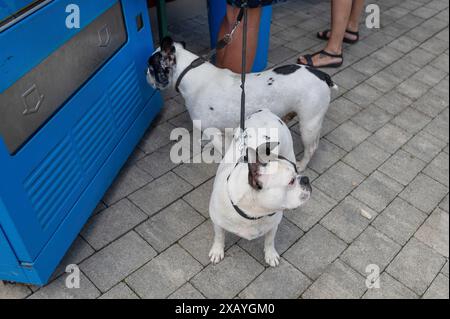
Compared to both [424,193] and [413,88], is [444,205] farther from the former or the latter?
[413,88]

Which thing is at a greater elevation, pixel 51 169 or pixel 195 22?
pixel 51 169

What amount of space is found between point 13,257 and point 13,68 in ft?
3.12

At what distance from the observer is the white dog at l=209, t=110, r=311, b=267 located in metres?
1.73

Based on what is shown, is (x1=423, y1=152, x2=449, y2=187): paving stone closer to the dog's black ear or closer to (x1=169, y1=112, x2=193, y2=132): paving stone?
(x1=169, y1=112, x2=193, y2=132): paving stone

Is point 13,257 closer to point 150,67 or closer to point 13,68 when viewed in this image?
point 13,68

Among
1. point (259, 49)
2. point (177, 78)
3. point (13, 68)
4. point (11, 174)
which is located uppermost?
point (13, 68)

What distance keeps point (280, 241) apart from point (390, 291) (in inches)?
27.4

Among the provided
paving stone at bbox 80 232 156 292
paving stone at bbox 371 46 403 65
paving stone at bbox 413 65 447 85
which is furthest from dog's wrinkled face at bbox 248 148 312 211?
paving stone at bbox 371 46 403 65

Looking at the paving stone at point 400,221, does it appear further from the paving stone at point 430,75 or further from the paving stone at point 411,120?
the paving stone at point 430,75

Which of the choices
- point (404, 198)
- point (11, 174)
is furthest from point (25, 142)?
point (404, 198)

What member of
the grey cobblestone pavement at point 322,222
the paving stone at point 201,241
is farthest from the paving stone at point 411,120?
the paving stone at point 201,241

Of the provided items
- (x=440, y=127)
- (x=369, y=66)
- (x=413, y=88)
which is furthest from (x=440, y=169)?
(x=369, y=66)

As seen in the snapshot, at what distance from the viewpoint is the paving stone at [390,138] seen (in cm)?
333
